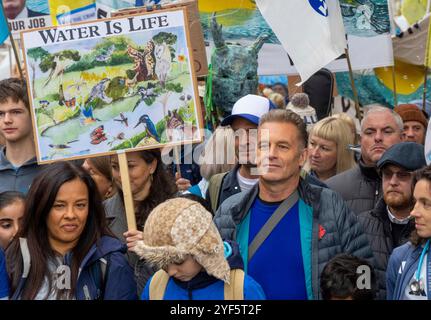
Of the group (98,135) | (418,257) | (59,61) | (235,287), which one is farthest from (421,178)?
(59,61)

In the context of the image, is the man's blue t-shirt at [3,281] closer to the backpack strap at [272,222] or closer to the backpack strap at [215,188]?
the backpack strap at [272,222]

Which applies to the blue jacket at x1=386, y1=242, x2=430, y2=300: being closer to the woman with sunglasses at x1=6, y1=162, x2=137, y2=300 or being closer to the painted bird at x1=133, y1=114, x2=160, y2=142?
the woman with sunglasses at x1=6, y1=162, x2=137, y2=300

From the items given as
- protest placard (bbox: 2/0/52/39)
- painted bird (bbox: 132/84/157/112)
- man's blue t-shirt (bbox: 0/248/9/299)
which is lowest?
man's blue t-shirt (bbox: 0/248/9/299)

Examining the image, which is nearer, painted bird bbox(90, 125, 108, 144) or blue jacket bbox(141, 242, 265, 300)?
blue jacket bbox(141, 242, 265, 300)

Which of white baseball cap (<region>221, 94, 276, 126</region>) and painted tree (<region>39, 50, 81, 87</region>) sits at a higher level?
painted tree (<region>39, 50, 81, 87</region>)

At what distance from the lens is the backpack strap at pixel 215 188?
245 inches

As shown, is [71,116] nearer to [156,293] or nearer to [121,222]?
[121,222]

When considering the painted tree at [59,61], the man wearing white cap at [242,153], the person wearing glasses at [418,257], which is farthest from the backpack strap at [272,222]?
the painted tree at [59,61]

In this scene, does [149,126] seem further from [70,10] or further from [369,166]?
[70,10]

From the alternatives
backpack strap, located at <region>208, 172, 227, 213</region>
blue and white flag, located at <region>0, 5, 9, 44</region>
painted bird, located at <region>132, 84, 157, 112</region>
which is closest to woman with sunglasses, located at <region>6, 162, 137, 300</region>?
painted bird, located at <region>132, 84, 157, 112</region>

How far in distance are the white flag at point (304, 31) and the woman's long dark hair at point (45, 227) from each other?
7.29 ft

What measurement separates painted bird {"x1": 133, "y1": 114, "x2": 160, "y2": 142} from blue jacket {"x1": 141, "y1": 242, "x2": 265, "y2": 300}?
56.1 inches

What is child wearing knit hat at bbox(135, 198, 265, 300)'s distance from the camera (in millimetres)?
4457

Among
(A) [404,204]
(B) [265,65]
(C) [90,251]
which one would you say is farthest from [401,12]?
(C) [90,251]
